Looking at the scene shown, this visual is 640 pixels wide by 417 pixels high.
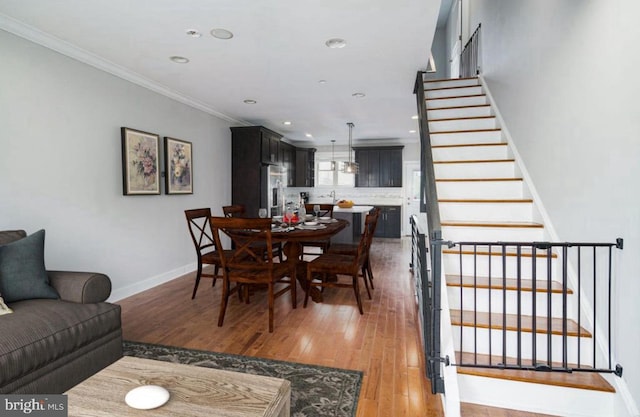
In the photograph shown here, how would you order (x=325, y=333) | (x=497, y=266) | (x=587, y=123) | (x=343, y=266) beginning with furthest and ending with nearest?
(x=343, y=266), (x=325, y=333), (x=497, y=266), (x=587, y=123)

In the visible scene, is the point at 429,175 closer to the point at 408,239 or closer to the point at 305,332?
the point at 305,332

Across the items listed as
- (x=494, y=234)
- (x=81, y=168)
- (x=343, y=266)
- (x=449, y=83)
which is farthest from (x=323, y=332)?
(x=449, y=83)

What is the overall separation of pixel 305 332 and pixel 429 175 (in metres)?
1.64

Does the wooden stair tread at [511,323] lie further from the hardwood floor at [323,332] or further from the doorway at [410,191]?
the doorway at [410,191]

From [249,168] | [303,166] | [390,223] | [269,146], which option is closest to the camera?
[249,168]

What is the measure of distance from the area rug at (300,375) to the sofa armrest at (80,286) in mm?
558

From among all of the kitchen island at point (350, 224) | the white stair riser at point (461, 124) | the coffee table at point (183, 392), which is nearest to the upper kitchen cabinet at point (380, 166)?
the kitchen island at point (350, 224)

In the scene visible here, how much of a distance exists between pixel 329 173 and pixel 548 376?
25.9ft

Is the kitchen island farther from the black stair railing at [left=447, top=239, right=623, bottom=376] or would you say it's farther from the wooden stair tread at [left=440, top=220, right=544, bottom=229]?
the black stair railing at [left=447, top=239, right=623, bottom=376]

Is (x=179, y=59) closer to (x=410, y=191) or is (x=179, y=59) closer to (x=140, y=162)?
(x=140, y=162)

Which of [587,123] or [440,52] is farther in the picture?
[440,52]

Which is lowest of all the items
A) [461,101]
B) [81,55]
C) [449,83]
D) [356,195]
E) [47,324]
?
[47,324]

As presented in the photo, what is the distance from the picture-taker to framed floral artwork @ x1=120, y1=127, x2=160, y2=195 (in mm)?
3838

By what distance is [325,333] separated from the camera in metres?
2.89
